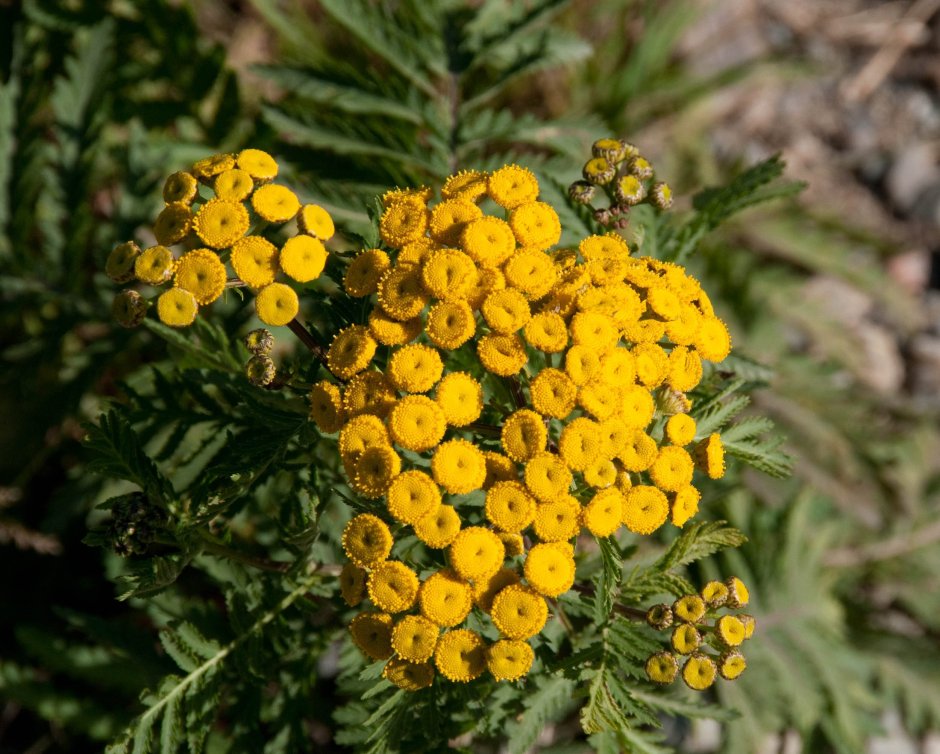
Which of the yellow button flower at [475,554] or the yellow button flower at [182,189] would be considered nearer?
the yellow button flower at [475,554]

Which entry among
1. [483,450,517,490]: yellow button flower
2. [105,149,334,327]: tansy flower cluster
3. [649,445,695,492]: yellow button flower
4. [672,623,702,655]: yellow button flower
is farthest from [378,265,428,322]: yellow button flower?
[672,623,702,655]: yellow button flower

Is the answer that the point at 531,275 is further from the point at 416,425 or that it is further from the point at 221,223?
the point at 221,223

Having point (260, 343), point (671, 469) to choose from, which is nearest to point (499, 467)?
point (671, 469)

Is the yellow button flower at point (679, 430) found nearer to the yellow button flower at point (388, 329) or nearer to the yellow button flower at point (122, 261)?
the yellow button flower at point (388, 329)

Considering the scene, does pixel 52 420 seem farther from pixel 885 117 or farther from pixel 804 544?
pixel 885 117

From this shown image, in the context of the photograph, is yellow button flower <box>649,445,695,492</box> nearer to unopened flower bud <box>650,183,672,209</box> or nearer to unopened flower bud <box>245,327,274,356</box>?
unopened flower bud <box>650,183,672,209</box>

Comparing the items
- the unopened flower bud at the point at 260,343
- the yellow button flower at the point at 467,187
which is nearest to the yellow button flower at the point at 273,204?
the unopened flower bud at the point at 260,343
